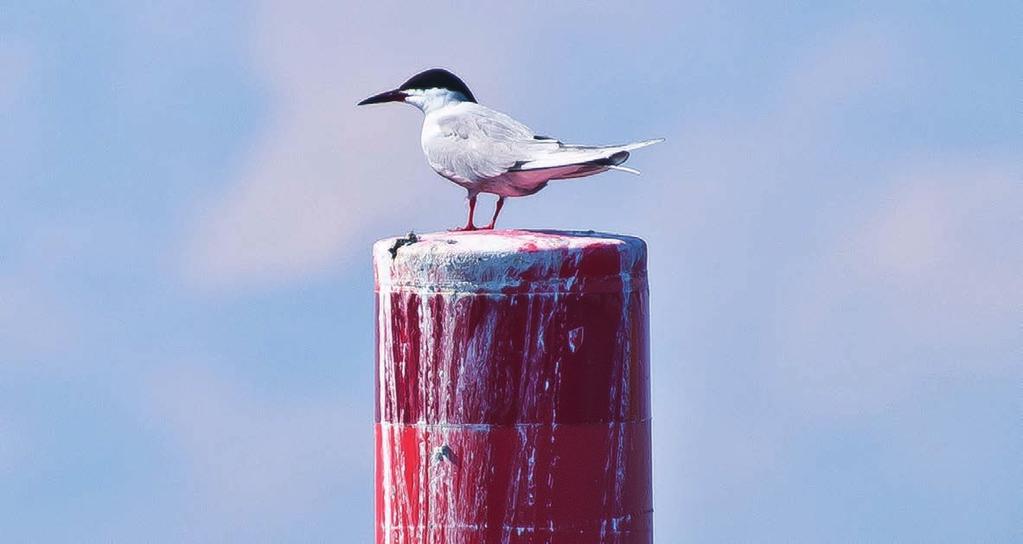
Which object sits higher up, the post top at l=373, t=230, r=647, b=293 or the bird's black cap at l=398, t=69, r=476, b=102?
the bird's black cap at l=398, t=69, r=476, b=102

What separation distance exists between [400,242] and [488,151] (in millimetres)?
1513

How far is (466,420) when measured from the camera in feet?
23.2

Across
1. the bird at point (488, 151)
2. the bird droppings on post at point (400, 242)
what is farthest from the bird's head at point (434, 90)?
the bird droppings on post at point (400, 242)

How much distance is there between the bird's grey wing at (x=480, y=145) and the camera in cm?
870

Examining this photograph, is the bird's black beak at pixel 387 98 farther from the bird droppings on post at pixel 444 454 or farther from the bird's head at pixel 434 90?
the bird droppings on post at pixel 444 454

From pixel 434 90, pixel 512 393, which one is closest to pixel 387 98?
pixel 434 90

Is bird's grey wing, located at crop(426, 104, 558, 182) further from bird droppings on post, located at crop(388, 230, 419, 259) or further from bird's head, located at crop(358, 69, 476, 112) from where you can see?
bird droppings on post, located at crop(388, 230, 419, 259)

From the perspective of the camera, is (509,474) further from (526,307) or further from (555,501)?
(526,307)

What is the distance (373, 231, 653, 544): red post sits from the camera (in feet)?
23.1

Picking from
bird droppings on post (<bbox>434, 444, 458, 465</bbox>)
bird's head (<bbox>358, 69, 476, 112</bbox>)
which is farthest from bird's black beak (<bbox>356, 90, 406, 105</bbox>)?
bird droppings on post (<bbox>434, 444, 458, 465</bbox>)

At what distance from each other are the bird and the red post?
1156mm

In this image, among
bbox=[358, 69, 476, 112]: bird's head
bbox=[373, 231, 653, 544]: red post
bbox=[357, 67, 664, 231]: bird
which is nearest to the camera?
bbox=[373, 231, 653, 544]: red post

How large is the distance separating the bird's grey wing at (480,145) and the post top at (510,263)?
1221 millimetres

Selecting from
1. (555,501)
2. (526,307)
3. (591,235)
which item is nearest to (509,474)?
(555,501)
